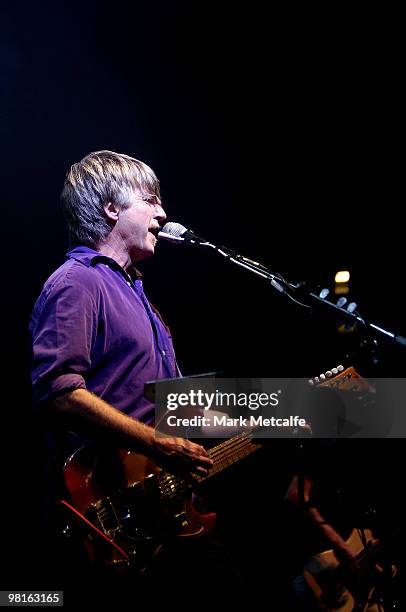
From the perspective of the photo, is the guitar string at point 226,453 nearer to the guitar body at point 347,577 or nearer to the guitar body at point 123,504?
the guitar body at point 123,504

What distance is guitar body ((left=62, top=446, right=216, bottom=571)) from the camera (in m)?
1.72

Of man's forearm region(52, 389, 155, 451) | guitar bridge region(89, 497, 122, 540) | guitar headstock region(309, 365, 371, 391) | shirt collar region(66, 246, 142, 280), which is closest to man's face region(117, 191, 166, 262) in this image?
shirt collar region(66, 246, 142, 280)

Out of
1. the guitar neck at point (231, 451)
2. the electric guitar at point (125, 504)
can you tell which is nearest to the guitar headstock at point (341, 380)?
the guitar neck at point (231, 451)

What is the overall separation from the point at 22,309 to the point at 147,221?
4.45ft

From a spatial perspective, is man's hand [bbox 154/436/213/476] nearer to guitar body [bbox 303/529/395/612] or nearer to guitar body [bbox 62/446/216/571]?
guitar body [bbox 62/446/216/571]

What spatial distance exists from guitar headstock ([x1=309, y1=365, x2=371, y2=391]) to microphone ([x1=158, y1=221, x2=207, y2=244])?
0.89m

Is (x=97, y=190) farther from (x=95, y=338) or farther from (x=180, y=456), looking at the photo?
(x=180, y=456)

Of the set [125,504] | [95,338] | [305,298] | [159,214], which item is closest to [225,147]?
[159,214]

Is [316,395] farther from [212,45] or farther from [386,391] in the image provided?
[212,45]

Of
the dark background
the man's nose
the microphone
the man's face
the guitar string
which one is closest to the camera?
the guitar string

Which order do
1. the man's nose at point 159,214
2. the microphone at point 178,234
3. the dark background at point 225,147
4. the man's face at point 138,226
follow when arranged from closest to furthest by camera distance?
the microphone at point 178,234, the man's face at point 138,226, the man's nose at point 159,214, the dark background at point 225,147

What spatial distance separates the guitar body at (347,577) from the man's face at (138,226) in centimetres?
179

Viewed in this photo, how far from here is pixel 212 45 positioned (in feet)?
13.2

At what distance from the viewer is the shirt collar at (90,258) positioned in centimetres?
220
